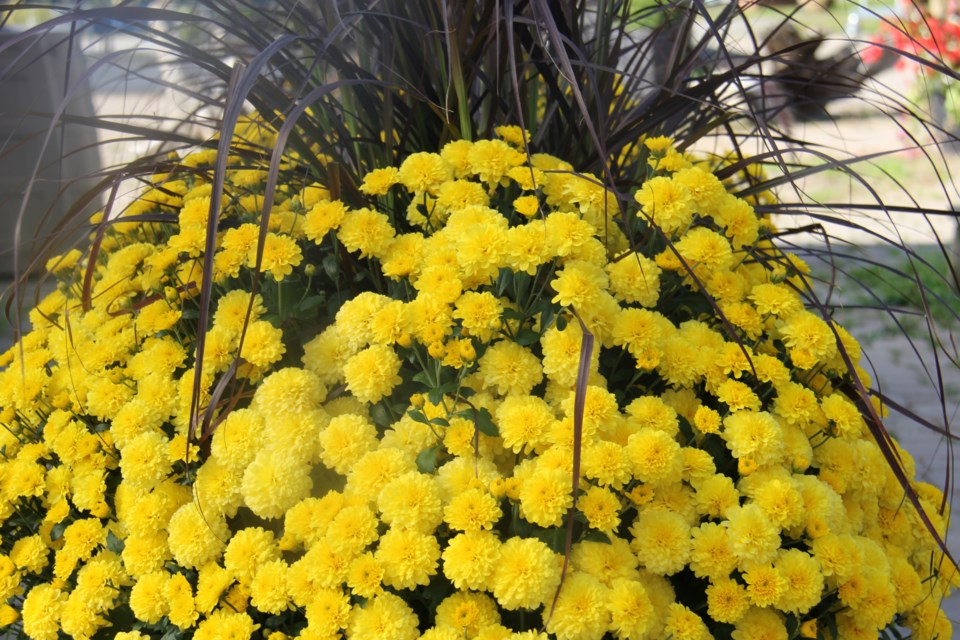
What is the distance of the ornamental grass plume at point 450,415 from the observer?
1244 mm

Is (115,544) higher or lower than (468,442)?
lower

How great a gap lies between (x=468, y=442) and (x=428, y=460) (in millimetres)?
59

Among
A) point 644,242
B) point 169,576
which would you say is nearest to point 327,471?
point 169,576

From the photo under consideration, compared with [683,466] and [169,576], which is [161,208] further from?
[683,466]

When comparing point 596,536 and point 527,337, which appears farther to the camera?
point 527,337

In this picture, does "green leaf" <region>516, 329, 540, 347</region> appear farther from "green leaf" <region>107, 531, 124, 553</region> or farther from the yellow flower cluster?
"green leaf" <region>107, 531, 124, 553</region>

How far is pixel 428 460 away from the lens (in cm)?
132

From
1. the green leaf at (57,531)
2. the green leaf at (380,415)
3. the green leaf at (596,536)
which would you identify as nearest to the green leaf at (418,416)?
the green leaf at (380,415)

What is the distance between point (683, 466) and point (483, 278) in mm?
384

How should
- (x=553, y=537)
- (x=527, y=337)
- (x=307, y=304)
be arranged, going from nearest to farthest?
(x=553, y=537) < (x=527, y=337) < (x=307, y=304)

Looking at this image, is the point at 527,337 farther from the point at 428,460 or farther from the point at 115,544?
the point at 115,544

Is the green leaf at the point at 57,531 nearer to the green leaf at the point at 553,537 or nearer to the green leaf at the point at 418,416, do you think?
the green leaf at the point at 418,416

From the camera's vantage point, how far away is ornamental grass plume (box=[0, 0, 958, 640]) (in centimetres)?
124

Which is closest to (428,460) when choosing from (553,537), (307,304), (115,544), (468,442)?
(468,442)
